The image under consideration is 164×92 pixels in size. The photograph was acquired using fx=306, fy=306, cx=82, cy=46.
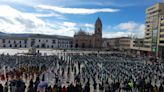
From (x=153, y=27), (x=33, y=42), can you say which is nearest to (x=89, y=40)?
(x=33, y=42)

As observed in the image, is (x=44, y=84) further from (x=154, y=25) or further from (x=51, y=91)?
(x=154, y=25)

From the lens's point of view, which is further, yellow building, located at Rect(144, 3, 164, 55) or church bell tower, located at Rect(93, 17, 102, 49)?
church bell tower, located at Rect(93, 17, 102, 49)

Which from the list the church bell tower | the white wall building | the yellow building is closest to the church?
the church bell tower

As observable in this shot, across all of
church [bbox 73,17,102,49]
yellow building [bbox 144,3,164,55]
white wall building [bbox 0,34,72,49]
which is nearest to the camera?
yellow building [bbox 144,3,164,55]

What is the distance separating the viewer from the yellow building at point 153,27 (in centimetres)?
8481

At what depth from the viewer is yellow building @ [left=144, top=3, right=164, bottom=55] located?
8481 centimetres

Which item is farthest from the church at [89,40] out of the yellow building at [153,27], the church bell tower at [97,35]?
the yellow building at [153,27]

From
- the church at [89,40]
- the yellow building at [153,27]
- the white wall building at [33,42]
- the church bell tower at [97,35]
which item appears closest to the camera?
the yellow building at [153,27]

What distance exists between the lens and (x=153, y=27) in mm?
88938

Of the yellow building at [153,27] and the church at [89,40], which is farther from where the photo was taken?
the church at [89,40]

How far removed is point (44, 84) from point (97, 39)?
395ft

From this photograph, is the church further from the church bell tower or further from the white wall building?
the white wall building

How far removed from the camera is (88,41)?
139m

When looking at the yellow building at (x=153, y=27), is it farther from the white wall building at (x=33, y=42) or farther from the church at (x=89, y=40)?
the white wall building at (x=33, y=42)
